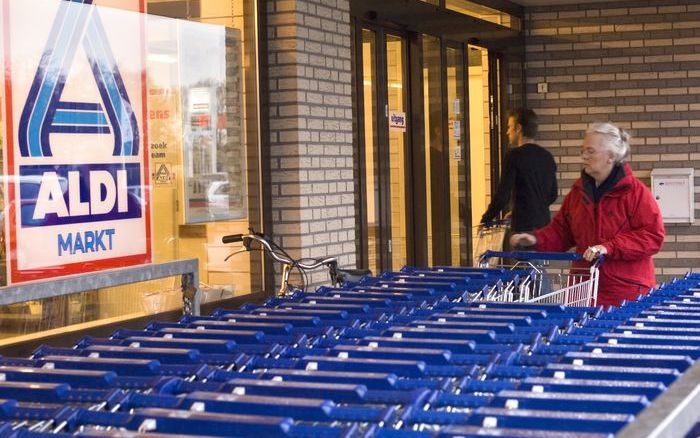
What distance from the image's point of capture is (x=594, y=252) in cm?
574

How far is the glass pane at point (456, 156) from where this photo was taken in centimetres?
1177

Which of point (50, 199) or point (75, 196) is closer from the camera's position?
point (50, 199)

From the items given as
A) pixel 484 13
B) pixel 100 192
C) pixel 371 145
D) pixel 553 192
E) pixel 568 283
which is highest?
pixel 484 13

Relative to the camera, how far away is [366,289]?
4430mm

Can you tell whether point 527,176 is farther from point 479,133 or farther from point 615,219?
point 479,133

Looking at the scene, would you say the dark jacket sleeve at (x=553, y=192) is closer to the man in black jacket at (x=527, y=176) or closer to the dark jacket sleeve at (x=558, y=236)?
the man in black jacket at (x=527, y=176)

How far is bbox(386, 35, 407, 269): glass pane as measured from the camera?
10266 millimetres

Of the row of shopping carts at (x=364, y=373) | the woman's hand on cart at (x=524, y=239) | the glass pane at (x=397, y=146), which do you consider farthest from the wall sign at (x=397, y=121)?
the row of shopping carts at (x=364, y=373)

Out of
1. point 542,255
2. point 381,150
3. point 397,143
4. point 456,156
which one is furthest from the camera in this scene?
point 456,156

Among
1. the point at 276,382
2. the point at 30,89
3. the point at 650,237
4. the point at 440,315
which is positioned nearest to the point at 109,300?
the point at 30,89

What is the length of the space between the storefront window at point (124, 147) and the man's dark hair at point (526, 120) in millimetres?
2110

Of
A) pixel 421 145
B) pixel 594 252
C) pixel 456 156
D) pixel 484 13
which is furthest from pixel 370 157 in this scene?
pixel 594 252

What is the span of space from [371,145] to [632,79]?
16.6 feet

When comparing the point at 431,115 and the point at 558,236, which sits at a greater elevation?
the point at 431,115
